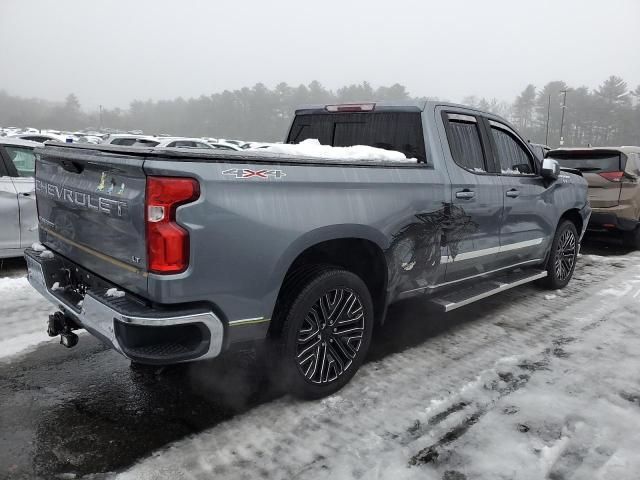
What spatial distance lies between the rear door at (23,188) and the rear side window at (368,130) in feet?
11.1

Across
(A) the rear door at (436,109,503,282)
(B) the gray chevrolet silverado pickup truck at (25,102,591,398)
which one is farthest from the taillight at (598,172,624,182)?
(A) the rear door at (436,109,503,282)

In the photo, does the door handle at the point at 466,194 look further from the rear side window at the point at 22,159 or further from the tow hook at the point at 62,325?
the rear side window at the point at 22,159

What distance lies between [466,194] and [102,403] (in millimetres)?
2945

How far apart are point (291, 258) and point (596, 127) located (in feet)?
299

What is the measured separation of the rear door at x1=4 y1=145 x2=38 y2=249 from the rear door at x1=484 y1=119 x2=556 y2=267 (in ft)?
16.8

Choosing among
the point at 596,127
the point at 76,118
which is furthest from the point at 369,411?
the point at 76,118

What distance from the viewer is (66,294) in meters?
3.14

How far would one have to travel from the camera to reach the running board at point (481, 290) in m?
3.97

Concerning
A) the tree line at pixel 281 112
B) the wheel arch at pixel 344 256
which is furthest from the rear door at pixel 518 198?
the tree line at pixel 281 112

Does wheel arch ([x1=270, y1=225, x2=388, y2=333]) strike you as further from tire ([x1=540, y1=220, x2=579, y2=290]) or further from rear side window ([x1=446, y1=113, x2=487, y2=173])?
tire ([x1=540, y1=220, x2=579, y2=290])

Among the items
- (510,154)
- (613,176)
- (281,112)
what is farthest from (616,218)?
(281,112)

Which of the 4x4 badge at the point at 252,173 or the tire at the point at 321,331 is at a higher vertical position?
the 4x4 badge at the point at 252,173

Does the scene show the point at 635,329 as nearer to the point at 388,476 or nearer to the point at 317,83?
the point at 388,476

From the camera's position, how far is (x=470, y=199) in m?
3.98
